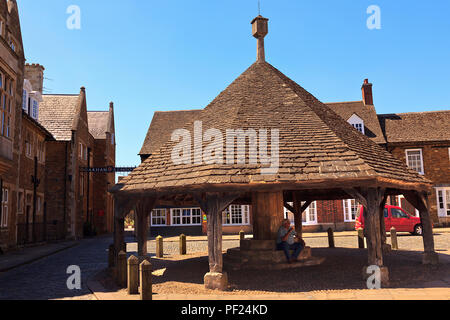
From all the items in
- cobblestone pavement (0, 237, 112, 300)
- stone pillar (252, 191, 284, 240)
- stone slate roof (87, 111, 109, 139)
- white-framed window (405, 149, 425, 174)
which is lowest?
cobblestone pavement (0, 237, 112, 300)

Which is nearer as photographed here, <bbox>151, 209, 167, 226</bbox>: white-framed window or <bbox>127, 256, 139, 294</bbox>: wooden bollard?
<bbox>127, 256, 139, 294</bbox>: wooden bollard

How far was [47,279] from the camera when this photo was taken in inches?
401

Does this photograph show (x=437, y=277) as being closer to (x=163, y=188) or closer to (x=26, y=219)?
(x=163, y=188)

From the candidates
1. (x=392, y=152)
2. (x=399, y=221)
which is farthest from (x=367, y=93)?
(x=399, y=221)

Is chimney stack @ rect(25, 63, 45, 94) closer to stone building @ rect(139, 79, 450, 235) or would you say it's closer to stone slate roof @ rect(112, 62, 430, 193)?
stone building @ rect(139, 79, 450, 235)

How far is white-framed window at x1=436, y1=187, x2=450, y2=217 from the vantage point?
1077 inches

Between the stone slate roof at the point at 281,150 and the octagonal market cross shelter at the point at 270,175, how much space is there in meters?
0.02

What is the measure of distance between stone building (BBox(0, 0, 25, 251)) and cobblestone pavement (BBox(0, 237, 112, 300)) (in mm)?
4250

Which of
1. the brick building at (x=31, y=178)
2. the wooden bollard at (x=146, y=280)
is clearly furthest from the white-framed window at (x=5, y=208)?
the wooden bollard at (x=146, y=280)

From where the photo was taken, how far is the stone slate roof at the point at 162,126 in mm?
31373

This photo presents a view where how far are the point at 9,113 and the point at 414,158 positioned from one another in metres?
26.7

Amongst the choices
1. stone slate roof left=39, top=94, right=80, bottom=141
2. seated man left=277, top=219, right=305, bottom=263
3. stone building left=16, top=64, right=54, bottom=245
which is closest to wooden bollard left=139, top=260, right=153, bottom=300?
seated man left=277, top=219, right=305, bottom=263

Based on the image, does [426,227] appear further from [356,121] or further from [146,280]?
[356,121]
